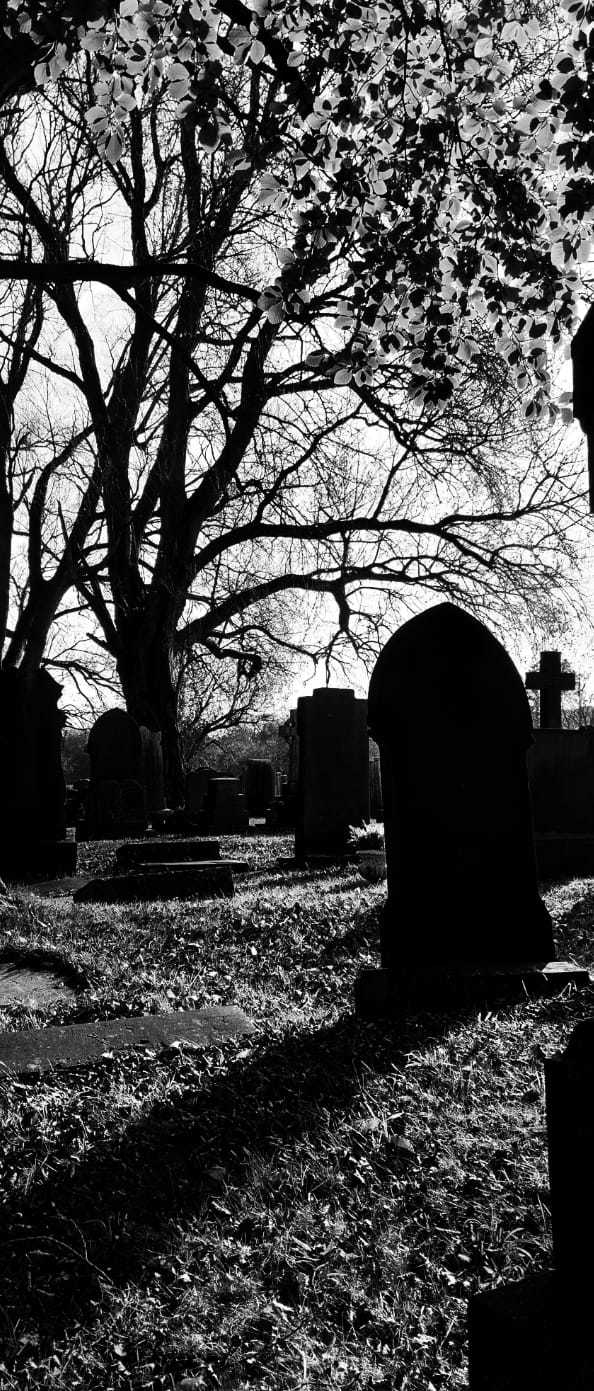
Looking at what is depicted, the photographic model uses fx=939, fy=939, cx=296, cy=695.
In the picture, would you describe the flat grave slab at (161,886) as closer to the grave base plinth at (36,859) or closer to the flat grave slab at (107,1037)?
the grave base plinth at (36,859)

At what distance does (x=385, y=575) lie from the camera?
2292cm

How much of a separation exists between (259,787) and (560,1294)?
21.4 meters

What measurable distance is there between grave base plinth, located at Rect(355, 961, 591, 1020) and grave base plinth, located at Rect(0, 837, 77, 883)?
6778 millimetres

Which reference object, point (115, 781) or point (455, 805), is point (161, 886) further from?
point (115, 781)

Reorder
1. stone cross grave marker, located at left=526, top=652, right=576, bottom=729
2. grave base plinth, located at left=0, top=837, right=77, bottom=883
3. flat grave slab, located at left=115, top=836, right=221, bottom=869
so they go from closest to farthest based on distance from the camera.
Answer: flat grave slab, located at left=115, top=836, right=221, bottom=869
grave base plinth, located at left=0, top=837, right=77, bottom=883
stone cross grave marker, located at left=526, top=652, right=576, bottom=729

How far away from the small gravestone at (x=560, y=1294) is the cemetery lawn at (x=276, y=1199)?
466mm

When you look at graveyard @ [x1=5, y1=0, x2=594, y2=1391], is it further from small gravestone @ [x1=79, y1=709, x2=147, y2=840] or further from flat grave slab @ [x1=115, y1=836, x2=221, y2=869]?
small gravestone @ [x1=79, y1=709, x2=147, y2=840]

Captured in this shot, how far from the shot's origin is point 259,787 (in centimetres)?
2280

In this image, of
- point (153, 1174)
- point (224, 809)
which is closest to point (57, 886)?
point (224, 809)

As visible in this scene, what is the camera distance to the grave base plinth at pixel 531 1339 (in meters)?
1.41

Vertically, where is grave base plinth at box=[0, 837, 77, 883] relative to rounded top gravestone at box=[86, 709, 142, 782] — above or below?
below

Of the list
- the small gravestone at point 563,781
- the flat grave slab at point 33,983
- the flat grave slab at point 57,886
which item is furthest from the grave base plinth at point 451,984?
the small gravestone at point 563,781

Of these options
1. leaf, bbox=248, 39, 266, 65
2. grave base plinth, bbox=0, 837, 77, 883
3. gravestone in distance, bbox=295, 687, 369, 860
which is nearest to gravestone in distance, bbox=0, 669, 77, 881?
grave base plinth, bbox=0, 837, 77, 883

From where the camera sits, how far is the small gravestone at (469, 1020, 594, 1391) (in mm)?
1431
